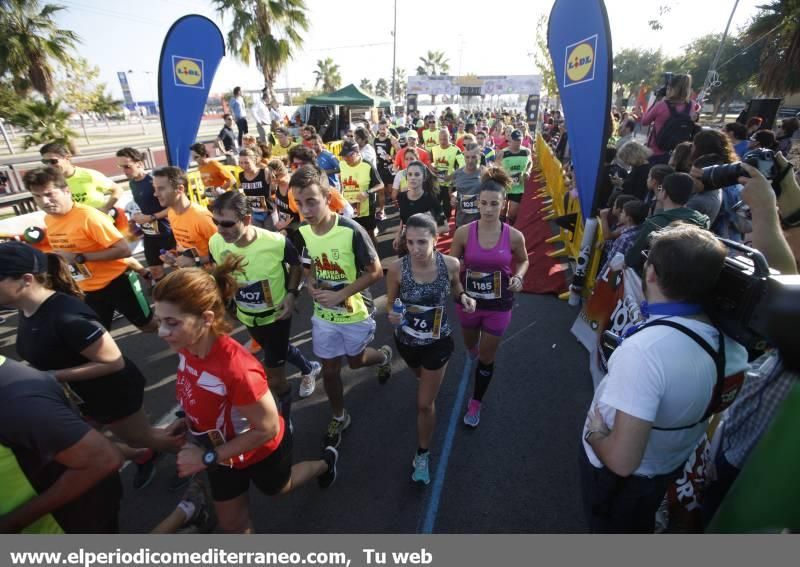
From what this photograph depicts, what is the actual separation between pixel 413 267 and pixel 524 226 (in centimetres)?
688

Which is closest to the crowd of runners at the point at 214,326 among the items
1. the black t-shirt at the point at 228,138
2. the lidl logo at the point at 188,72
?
the lidl logo at the point at 188,72

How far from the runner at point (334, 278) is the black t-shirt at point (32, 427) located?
176 cm

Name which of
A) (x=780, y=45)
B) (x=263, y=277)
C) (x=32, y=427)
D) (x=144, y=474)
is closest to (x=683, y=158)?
(x=263, y=277)

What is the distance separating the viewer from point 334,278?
323cm

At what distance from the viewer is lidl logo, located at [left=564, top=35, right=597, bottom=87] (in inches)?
171

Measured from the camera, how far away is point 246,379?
1.86 meters

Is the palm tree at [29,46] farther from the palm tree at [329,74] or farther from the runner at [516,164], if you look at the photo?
the palm tree at [329,74]

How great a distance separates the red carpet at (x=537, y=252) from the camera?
20.6ft

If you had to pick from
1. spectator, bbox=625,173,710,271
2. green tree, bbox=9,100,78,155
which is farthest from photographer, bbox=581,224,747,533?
green tree, bbox=9,100,78,155

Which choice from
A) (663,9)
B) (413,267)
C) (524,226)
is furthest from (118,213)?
(663,9)

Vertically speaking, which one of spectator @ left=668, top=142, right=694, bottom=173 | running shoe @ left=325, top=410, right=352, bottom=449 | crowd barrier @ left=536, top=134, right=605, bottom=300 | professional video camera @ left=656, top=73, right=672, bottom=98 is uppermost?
professional video camera @ left=656, top=73, right=672, bottom=98

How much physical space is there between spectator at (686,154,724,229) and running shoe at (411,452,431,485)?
3.17 m

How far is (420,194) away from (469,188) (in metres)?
0.97

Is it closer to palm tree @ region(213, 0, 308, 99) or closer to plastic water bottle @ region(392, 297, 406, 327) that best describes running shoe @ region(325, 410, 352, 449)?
plastic water bottle @ region(392, 297, 406, 327)
